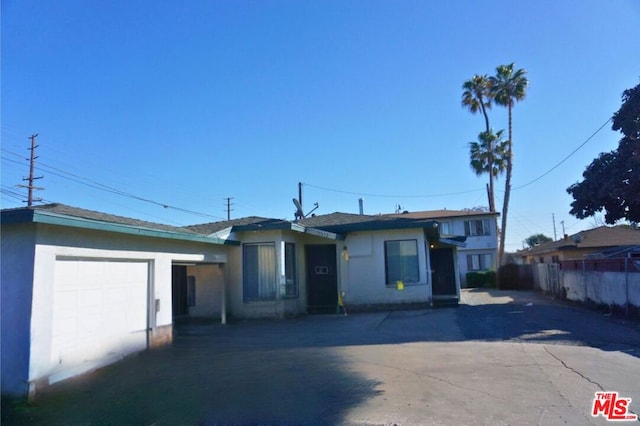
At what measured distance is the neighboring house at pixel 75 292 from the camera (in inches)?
257

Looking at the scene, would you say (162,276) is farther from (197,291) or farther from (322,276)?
(322,276)

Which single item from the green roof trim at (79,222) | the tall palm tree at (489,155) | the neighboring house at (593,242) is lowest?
the green roof trim at (79,222)

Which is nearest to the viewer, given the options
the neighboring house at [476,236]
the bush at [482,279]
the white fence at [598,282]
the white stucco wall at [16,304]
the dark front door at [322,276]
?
the white stucco wall at [16,304]

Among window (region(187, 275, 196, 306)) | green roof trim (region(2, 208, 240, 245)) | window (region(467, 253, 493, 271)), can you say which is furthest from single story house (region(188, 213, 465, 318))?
window (region(467, 253, 493, 271))

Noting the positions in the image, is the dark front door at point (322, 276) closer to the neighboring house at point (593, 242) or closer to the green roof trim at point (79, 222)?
the green roof trim at point (79, 222)

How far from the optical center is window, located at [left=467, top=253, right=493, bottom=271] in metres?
34.2

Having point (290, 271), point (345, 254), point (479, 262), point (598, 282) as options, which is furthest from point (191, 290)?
point (479, 262)

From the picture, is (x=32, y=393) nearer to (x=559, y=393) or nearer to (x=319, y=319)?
(x=559, y=393)

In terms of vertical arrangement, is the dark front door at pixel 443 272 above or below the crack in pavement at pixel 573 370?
above

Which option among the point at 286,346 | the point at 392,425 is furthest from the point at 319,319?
the point at 392,425

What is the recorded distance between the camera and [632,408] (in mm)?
5191

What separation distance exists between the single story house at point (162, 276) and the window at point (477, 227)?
1504cm

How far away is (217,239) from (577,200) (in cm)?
1265

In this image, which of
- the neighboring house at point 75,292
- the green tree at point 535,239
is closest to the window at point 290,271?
the neighboring house at point 75,292
